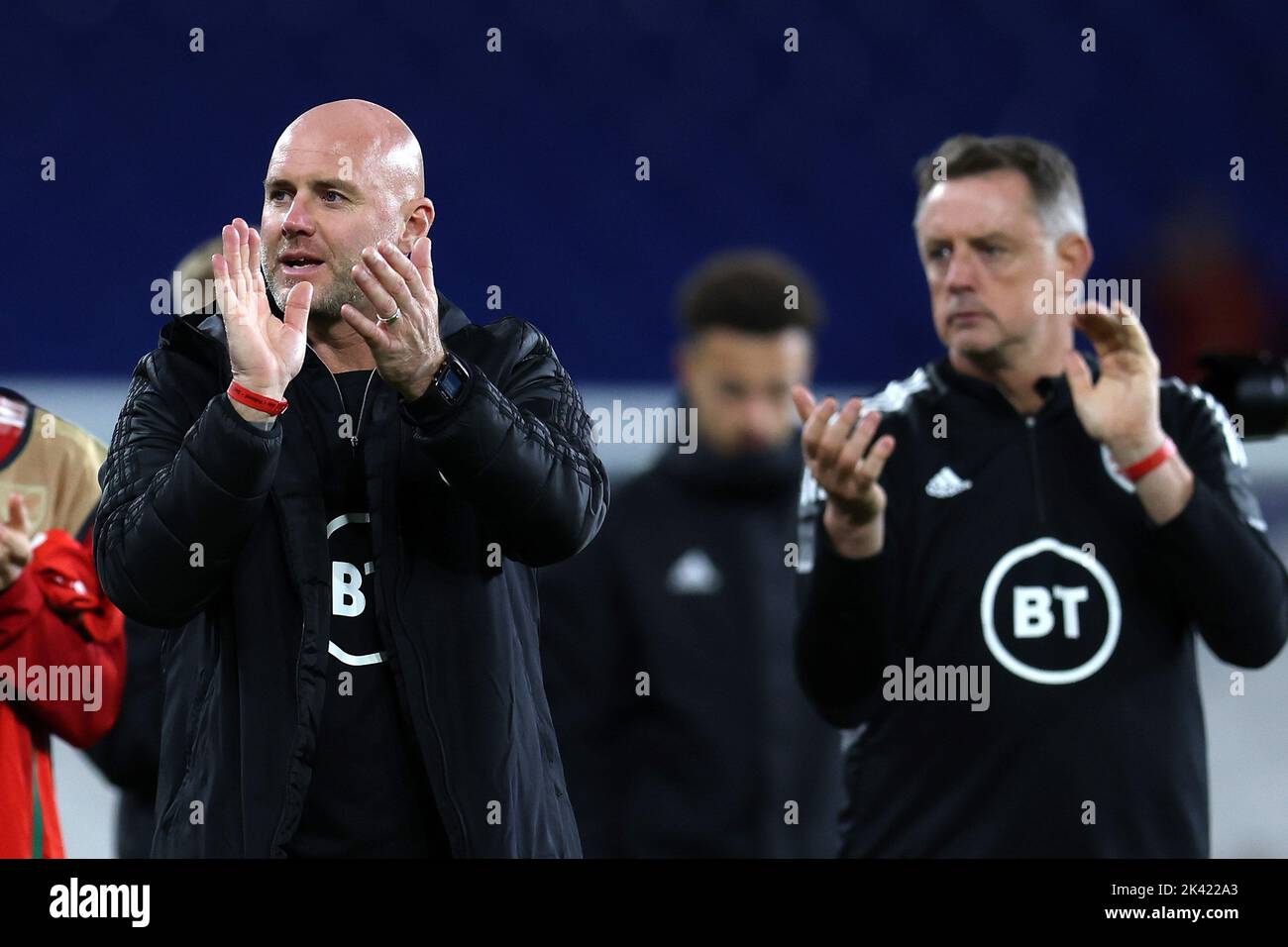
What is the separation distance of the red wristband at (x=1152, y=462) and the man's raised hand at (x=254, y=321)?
129 centimetres

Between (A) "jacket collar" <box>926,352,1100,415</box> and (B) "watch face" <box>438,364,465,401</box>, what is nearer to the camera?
(B) "watch face" <box>438,364,465,401</box>

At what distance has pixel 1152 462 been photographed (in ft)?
7.98

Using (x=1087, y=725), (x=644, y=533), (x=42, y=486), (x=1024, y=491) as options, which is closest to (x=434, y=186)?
→ (x=644, y=533)

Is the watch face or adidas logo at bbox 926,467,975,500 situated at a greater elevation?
adidas logo at bbox 926,467,975,500

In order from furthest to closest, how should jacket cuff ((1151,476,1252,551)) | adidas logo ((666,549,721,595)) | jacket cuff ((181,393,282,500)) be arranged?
adidas logo ((666,549,721,595))
jacket cuff ((1151,476,1252,551))
jacket cuff ((181,393,282,500))

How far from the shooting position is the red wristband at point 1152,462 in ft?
7.98

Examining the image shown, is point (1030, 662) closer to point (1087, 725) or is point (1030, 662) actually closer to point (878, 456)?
point (1087, 725)

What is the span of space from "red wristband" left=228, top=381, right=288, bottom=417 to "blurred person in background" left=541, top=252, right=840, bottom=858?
118cm

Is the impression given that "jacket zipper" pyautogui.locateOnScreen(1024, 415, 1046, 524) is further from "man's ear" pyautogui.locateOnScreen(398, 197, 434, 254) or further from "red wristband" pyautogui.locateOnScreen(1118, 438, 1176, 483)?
"man's ear" pyautogui.locateOnScreen(398, 197, 434, 254)

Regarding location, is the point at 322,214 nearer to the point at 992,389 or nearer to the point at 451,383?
the point at 451,383

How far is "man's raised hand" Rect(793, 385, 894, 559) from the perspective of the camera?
2.26 metres

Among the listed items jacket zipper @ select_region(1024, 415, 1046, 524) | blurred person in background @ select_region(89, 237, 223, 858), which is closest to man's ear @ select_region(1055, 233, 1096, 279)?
jacket zipper @ select_region(1024, 415, 1046, 524)
